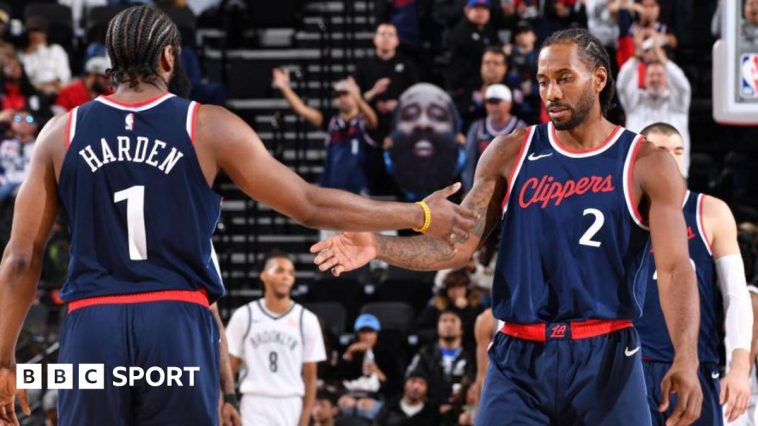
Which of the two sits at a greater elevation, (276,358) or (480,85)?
(480,85)

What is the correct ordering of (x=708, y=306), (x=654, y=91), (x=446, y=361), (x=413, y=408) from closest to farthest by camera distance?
1. (x=708, y=306)
2. (x=413, y=408)
3. (x=446, y=361)
4. (x=654, y=91)

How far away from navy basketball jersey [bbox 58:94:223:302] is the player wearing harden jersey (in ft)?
2.18

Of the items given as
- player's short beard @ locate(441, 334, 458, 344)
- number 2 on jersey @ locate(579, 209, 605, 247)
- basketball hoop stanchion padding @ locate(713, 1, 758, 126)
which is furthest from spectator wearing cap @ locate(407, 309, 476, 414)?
number 2 on jersey @ locate(579, 209, 605, 247)

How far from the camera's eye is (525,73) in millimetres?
15484

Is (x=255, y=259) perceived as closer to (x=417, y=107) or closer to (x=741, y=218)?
(x=417, y=107)

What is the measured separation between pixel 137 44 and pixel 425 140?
31.2ft

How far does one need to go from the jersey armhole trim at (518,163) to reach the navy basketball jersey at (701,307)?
60.0 inches

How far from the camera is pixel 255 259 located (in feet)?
51.4

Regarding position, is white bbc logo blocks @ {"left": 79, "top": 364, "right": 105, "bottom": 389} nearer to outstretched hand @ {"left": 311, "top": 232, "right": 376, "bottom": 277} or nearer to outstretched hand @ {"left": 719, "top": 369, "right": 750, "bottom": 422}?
outstretched hand @ {"left": 311, "top": 232, "right": 376, "bottom": 277}

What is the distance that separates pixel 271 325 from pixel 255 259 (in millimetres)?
3780

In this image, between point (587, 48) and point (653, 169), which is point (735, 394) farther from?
point (587, 48)

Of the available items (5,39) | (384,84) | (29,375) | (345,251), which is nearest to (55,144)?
(345,251)

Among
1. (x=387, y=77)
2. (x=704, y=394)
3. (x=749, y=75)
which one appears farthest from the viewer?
(x=387, y=77)

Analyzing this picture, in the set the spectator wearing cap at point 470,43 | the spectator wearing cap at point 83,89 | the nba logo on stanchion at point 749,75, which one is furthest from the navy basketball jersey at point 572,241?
the spectator wearing cap at point 83,89
